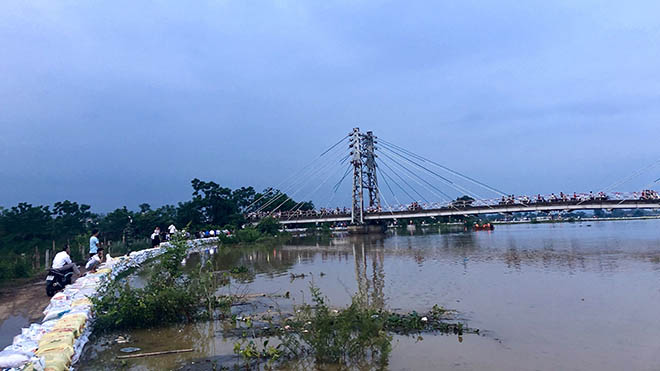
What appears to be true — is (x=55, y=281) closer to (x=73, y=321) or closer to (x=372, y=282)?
(x=73, y=321)

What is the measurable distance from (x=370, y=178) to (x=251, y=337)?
50.6 metres

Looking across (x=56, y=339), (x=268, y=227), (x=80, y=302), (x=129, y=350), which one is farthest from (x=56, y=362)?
(x=268, y=227)

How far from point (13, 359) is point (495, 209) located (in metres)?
41.7

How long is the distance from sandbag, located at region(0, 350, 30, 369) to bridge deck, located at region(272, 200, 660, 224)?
38.3 metres

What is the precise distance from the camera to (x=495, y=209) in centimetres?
4219

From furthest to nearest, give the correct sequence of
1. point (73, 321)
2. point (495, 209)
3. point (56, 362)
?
1. point (495, 209)
2. point (73, 321)
3. point (56, 362)

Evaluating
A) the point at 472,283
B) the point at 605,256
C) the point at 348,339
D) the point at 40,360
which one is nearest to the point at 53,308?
the point at 40,360

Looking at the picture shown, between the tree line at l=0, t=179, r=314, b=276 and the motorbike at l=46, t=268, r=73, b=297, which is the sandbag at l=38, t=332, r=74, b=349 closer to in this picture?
the motorbike at l=46, t=268, r=73, b=297

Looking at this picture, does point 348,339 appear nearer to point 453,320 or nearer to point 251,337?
point 251,337

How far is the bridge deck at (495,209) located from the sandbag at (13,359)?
38.3 meters

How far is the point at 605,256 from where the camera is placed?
66.8ft

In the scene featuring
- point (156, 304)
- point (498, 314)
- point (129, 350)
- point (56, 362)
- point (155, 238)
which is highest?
point (155, 238)

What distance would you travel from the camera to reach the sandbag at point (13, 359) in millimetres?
5172

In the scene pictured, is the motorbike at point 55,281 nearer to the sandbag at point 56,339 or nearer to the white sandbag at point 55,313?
the white sandbag at point 55,313
